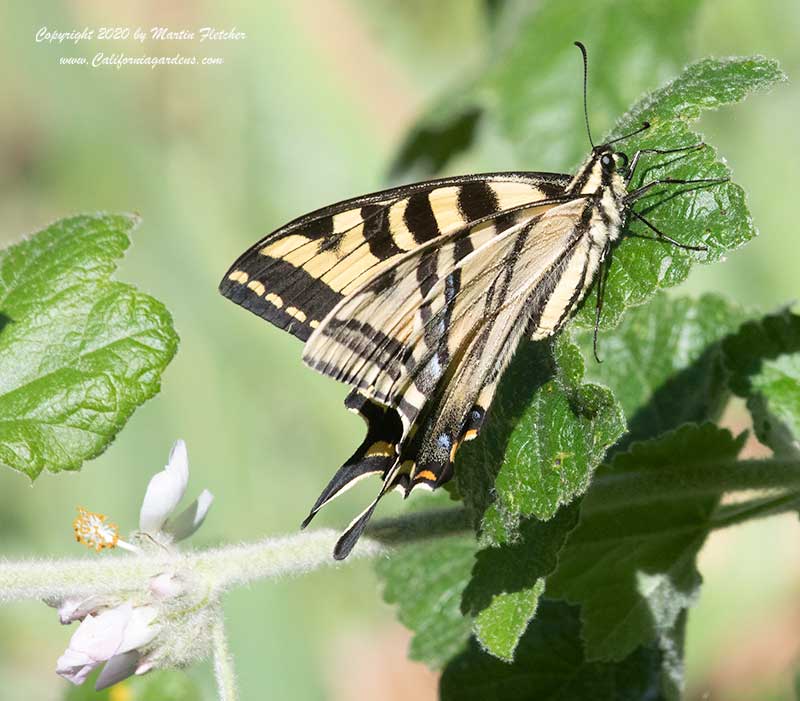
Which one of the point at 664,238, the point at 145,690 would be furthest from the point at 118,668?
the point at 664,238

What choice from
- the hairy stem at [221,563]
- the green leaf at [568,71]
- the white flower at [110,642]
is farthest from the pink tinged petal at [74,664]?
the green leaf at [568,71]

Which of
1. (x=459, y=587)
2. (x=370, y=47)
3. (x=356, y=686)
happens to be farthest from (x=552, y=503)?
(x=370, y=47)

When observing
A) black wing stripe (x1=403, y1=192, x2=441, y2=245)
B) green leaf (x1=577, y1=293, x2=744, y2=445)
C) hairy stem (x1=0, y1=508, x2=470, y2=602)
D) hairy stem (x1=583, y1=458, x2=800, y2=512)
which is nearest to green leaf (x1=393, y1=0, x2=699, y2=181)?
green leaf (x1=577, y1=293, x2=744, y2=445)

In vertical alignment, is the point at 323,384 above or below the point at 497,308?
below

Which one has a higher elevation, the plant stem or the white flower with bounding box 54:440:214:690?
the white flower with bounding box 54:440:214:690

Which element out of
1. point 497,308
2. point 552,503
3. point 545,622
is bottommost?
point 545,622

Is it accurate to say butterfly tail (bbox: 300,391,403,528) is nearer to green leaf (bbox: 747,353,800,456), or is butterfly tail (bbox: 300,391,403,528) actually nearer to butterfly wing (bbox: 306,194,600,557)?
butterfly wing (bbox: 306,194,600,557)

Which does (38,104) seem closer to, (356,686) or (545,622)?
(356,686)
